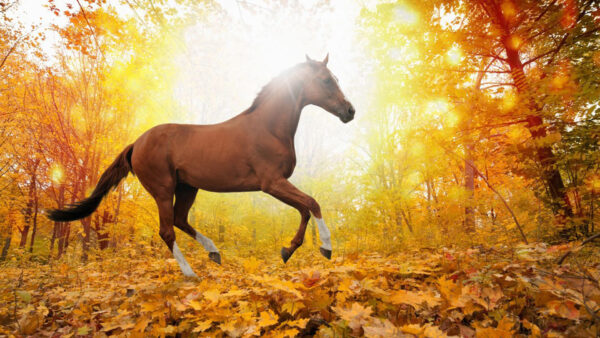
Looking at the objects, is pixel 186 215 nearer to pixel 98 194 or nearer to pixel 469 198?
pixel 98 194

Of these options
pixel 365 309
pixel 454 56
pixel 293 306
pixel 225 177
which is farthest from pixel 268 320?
pixel 454 56

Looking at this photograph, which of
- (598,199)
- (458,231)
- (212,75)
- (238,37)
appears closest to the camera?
(598,199)

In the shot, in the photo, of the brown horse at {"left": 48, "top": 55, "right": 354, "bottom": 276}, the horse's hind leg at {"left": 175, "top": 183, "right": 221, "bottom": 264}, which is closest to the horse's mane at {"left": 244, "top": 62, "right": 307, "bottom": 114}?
the brown horse at {"left": 48, "top": 55, "right": 354, "bottom": 276}

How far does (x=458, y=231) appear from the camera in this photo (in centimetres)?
616

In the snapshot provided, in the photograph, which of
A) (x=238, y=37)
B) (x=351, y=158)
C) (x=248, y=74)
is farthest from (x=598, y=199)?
(x=248, y=74)

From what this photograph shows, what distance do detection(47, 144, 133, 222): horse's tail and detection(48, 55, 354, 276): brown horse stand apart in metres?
0.01

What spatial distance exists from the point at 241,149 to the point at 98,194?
2367 mm

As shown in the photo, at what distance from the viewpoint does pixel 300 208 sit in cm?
321

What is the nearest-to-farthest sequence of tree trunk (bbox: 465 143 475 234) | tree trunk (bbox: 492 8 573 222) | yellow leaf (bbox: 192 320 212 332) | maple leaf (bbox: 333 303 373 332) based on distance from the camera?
maple leaf (bbox: 333 303 373 332) → yellow leaf (bbox: 192 320 212 332) → tree trunk (bbox: 492 8 573 222) → tree trunk (bbox: 465 143 475 234)

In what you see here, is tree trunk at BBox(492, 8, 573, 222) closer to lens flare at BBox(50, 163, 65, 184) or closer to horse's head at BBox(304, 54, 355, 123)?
horse's head at BBox(304, 54, 355, 123)

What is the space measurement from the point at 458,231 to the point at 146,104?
10151 mm

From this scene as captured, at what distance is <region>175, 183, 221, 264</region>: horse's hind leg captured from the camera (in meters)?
3.96

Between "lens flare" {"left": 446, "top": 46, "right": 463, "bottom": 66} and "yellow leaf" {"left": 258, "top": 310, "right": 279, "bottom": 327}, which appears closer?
"yellow leaf" {"left": 258, "top": 310, "right": 279, "bottom": 327}

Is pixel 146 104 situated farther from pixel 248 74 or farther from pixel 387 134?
pixel 387 134
